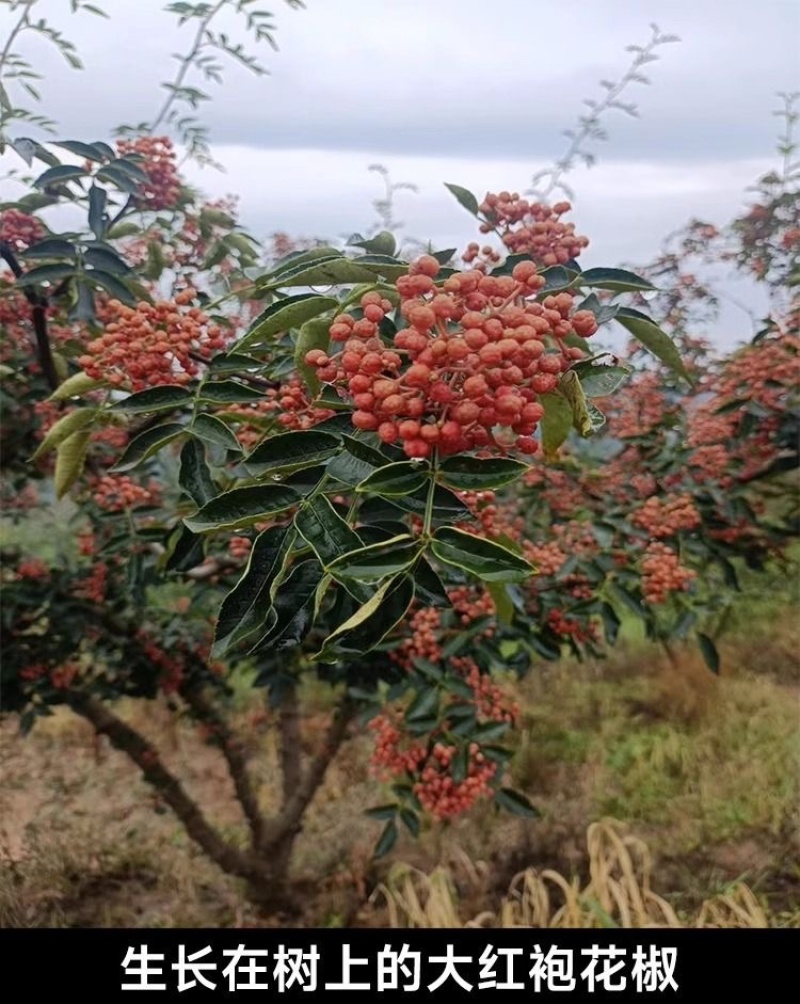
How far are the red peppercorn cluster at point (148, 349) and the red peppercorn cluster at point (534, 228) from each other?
1.17 feet

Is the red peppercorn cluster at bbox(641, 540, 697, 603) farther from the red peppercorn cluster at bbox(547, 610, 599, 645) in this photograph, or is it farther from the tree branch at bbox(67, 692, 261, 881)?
the tree branch at bbox(67, 692, 261, 881)

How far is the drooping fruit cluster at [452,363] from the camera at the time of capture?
25.9 inches

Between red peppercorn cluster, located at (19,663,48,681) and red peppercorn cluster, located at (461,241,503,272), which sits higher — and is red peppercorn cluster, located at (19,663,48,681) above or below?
below

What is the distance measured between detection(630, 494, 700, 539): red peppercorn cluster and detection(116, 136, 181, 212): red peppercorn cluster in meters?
1.03

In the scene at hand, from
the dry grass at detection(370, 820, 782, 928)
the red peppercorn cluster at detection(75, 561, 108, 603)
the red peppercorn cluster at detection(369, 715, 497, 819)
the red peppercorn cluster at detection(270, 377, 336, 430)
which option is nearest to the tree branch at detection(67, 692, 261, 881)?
the red peppercorn cluster at detection(75, 561, 108, 603)

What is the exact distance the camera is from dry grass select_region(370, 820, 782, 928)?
7.14ft

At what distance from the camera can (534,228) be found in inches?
37.5

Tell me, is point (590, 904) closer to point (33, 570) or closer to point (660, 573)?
point (660, 573)

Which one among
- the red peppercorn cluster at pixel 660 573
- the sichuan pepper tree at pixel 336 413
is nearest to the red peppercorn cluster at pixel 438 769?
the sichuan pepper tree at pixel 336 413

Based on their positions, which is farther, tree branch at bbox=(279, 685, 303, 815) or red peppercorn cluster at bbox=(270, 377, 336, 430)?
tree branch at bbox=(279, 685, 303, 815)

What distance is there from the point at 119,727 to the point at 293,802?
617 millimetres

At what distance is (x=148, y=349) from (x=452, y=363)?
389 mm

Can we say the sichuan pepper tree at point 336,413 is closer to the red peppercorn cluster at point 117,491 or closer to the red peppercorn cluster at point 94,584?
the red peppercorn cluster at point 117,491

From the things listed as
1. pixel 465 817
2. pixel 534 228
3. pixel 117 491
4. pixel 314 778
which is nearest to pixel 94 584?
pixel 117 491
